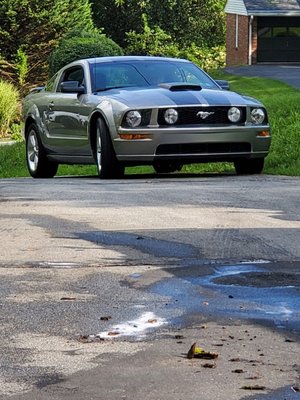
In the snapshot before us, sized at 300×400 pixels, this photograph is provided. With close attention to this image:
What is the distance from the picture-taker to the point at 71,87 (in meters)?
16.5

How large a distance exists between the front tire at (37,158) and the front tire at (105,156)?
1.90 m

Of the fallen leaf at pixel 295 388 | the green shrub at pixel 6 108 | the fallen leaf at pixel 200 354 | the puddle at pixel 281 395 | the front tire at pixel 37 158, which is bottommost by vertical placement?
the green shrub at pixel 6 108

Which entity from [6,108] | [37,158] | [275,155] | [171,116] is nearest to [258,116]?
→ [171,116]

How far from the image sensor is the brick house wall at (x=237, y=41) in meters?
67.8

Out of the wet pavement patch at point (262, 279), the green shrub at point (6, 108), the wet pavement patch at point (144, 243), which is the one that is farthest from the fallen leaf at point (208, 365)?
the green shrub at point (6, 108)

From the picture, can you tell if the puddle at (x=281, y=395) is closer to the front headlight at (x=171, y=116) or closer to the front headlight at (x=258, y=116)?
the front headlight at (x=171, y=116)

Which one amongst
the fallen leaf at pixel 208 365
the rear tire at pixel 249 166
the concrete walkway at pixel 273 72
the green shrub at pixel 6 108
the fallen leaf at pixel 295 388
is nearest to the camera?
the fallen leaf at pixel 295 388

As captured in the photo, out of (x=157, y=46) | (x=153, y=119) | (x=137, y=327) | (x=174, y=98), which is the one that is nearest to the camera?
(x=137, y=327)

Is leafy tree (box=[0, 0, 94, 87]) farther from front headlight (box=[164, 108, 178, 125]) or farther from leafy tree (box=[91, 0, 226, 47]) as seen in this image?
front headlight (box=[164, 108, 178, 125])

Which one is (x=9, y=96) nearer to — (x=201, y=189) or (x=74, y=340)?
(x=201, y=189)

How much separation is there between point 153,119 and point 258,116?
4.21ft

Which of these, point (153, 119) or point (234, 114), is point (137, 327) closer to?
point (153, 119)

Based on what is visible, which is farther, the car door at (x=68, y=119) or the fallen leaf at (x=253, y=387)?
the car door at (x=68, y=119)

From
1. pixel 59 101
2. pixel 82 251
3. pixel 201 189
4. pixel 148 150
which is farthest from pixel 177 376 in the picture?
pixel 59 101
